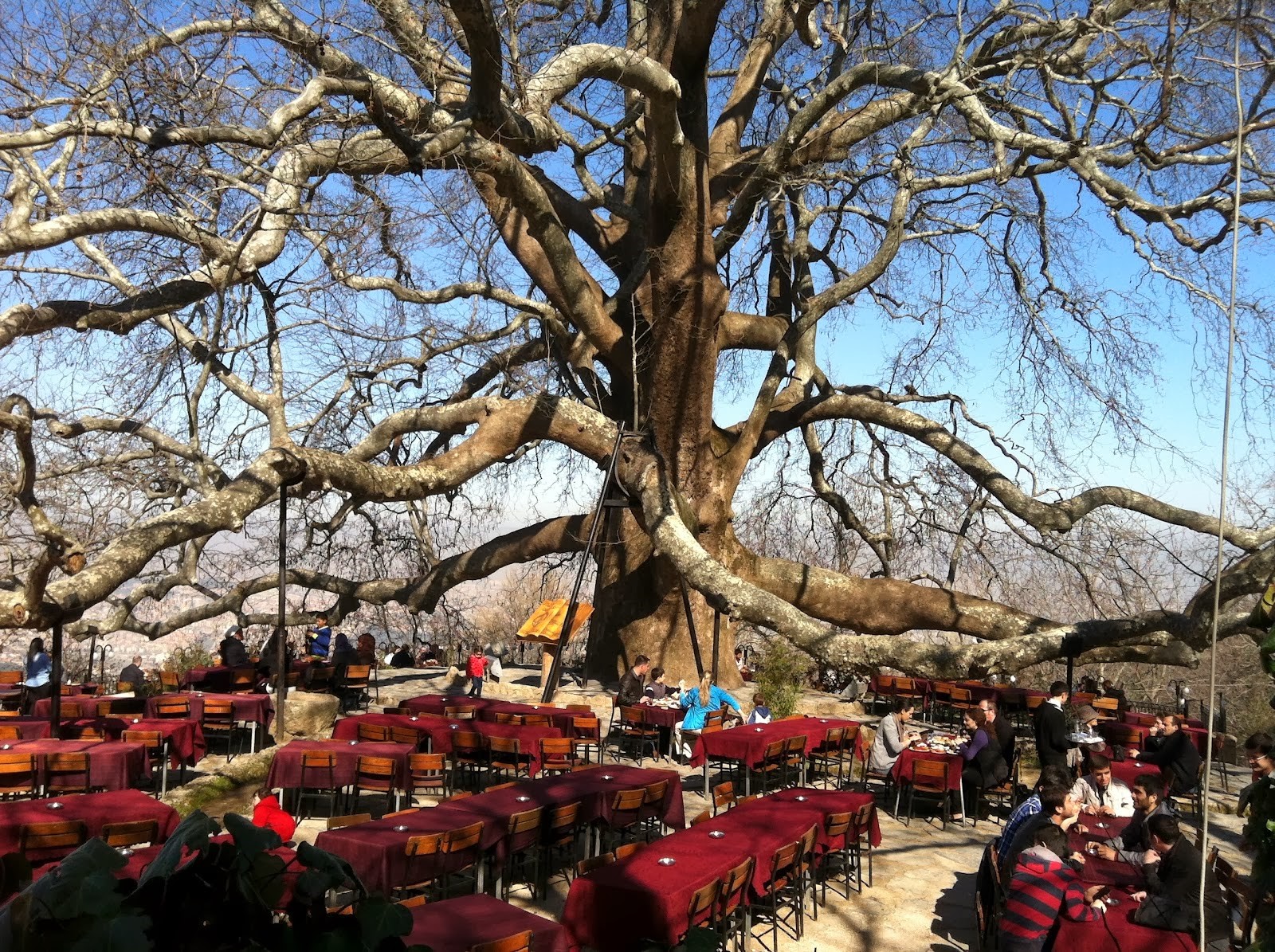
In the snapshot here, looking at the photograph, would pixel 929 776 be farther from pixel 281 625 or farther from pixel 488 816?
pixel 281 625

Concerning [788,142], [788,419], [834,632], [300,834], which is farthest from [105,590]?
[788,419]

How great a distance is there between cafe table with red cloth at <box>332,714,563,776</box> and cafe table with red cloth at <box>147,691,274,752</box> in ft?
4.49

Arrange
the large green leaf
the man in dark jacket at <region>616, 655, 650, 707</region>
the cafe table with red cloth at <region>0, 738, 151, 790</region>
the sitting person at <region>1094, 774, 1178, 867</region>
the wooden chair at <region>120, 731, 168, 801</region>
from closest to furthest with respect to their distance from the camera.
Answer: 1. the large green leaf
2. the sitting person at <region>1094, 774, 1178, 867</region>
3. the cafe table with red cloth at <region>0, 738, 151, 790</region>
4. the wooden chair at <region>120, 731, 168, 801</region>
5. the man in dark jacket at <region>616, 655, 650, 707</region>

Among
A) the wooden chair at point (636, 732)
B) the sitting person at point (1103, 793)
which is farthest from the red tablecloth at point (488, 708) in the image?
the sitting person at point (1103, 793)

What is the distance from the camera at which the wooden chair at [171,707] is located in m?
11.9

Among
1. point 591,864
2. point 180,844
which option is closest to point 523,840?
point 591,864

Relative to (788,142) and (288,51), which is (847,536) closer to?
(788,142)

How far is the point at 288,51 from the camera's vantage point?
9.51m

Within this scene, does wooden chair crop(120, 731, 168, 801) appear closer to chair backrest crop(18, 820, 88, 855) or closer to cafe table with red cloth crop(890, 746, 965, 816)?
chair backrest crop(18, 820, 88, 855)

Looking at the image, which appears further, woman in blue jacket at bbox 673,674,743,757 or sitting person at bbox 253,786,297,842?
woman in blue jacket at bbox 673,674,743,757

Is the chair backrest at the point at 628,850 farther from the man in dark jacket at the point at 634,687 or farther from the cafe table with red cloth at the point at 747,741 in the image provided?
the man in dark jacket at the point at 634,687

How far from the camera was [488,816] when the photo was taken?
739 cm

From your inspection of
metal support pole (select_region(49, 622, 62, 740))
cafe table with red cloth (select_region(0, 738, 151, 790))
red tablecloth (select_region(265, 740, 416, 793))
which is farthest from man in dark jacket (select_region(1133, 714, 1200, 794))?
metal support pole (select_region(49, 622, 62, 740))

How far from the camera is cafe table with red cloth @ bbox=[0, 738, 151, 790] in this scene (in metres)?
9.11
